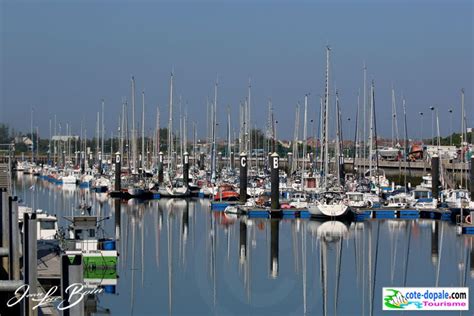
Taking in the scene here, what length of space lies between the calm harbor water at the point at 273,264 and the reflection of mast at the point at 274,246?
51 millimetres

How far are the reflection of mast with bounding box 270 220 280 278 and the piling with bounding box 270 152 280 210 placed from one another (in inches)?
83.9

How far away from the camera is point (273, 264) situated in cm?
3794

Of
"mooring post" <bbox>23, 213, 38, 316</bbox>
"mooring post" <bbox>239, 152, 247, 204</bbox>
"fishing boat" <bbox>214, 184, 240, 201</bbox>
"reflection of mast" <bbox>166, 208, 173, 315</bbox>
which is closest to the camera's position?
"mooring post" <bbox>23, 213, 38, 316</bbox>

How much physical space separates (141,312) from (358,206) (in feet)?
108

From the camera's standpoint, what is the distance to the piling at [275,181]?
55.5 metres

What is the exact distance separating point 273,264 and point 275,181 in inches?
697

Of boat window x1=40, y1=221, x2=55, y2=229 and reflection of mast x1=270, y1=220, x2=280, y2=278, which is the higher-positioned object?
boat window x1=40, y1=221, x2=55, y2=229

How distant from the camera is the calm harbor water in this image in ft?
95.5

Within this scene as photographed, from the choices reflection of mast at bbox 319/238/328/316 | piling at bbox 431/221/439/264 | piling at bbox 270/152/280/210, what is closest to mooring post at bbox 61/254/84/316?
reflection of mast at bbox 319/238/328/316

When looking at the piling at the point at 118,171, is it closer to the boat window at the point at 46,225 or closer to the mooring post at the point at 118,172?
the mooring post at the point at 118,172

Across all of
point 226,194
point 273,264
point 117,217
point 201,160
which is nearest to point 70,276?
point 273,264

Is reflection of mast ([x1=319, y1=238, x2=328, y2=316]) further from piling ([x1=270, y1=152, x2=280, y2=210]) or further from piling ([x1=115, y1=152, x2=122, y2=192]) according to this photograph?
piling ([x1=115, y1=152, x2=122, y2=192])

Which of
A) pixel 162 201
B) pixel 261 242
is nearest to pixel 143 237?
pixel 261 242

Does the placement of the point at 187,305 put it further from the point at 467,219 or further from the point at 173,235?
the point at 467,219
